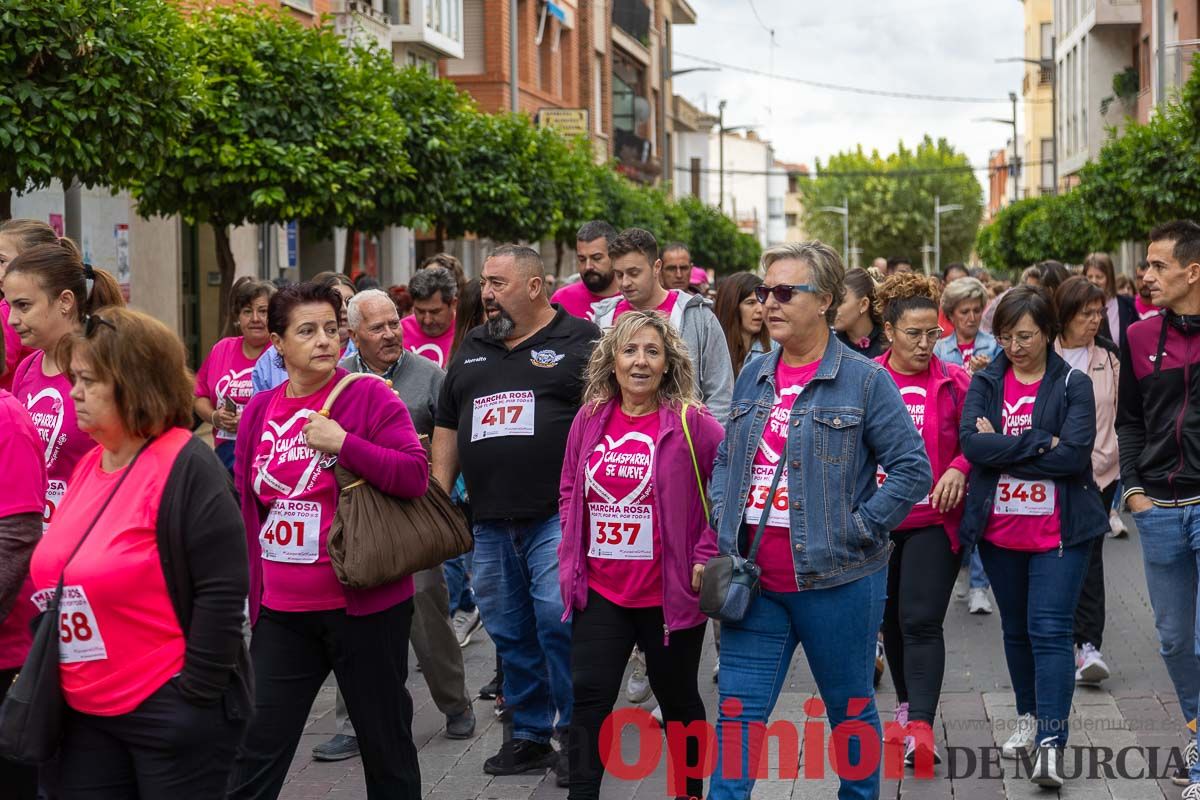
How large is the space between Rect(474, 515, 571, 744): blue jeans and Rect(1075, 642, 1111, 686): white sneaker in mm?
2900

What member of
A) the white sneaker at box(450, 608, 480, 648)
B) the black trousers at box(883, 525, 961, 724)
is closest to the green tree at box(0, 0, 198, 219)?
the white sneaker at box(450, 608, 480, 648)

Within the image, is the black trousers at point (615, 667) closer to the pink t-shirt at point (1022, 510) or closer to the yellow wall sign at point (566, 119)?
the pink t-shirt at point (1022, 510)

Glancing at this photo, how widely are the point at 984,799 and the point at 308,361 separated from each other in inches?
120

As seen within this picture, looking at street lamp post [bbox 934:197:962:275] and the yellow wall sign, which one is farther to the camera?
street lamp post [bbox 934:197:962:275]

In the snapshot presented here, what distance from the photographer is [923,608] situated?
662 centimetres

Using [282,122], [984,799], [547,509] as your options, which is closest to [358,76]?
[282,122]

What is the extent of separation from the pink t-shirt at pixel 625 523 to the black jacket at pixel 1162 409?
1934mm

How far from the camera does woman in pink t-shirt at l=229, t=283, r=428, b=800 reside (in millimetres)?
5176

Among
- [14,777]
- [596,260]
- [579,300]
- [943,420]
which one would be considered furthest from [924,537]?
[14,777]

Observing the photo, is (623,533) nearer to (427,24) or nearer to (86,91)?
(86,91)

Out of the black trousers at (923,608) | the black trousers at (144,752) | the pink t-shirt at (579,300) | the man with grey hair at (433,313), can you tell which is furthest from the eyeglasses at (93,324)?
the pink t-shirt at (579,300)

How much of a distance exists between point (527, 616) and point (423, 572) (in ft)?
2.26

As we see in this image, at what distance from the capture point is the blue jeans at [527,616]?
6539 mm

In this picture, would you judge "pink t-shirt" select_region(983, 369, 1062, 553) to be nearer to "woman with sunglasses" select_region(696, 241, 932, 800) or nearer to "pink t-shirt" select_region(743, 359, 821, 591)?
"woman with sunglasses" select_region(696, 241, 932, 800)
